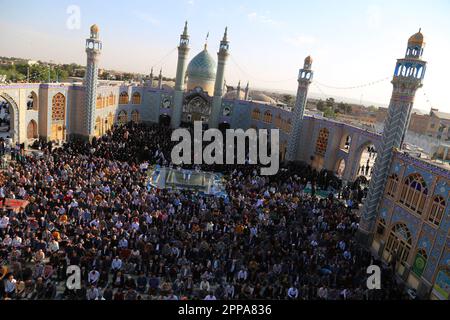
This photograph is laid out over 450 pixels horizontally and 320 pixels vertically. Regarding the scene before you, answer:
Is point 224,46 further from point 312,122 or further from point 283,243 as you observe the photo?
point 283,243

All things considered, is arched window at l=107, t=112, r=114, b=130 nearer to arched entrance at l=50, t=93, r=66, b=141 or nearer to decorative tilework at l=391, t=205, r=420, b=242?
arched entrance at l=50, t=93, r=66, b=141

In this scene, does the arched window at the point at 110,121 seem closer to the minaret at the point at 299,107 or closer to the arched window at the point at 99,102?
the arched window at the point at 99,102

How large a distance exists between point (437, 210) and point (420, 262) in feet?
6.99

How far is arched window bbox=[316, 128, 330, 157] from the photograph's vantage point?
27.3m

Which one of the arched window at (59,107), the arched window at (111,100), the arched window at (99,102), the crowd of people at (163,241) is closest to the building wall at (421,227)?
the crowd of people at (163,241)

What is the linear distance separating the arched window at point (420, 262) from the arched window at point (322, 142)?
14178mm

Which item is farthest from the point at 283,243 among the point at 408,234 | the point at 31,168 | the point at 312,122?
the point at 312,122

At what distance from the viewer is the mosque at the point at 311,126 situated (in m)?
13.6

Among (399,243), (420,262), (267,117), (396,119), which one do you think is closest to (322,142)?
(267,117)

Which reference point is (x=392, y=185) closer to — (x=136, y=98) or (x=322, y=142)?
(x=322, y=142)

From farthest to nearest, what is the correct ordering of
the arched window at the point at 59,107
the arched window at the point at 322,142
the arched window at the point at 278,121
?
the arched window at the point at 278,121 → the arched window at the point at 322,142 → the arched window at the point at 59,107

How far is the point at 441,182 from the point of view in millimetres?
13258

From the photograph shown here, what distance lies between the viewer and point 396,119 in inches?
636
